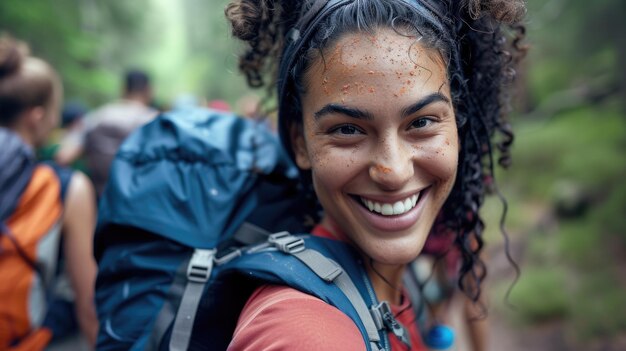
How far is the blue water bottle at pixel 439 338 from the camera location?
87.7 inches

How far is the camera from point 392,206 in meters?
1.55

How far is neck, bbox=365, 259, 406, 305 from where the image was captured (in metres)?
1.72

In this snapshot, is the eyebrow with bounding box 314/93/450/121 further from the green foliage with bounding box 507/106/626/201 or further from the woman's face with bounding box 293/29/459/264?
the green foliage with bounding box 507/106/626/201

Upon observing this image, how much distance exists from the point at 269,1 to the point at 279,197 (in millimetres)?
783

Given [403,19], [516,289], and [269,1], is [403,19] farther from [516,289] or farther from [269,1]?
[516,289]

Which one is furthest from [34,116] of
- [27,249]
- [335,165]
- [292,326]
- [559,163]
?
[559,163]

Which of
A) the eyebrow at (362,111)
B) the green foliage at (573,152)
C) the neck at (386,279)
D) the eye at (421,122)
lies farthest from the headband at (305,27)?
the green foliage at (573,152)

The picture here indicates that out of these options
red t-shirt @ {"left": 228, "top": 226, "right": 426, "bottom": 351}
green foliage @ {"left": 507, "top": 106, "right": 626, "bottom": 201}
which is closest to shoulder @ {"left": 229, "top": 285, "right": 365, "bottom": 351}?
red t-shirt @ {"left": 228, "top": 226, "right": 426, "bottom": 351}

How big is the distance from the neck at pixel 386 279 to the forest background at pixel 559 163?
113 centimetres

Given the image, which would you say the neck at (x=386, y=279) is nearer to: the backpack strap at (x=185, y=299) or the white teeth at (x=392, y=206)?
the white teeth at (x=392, y=206)

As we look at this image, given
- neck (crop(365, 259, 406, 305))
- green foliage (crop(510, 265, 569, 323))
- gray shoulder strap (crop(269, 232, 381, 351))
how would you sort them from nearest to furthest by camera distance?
gray shoulder strap (crop(269, 232, 381, 351))
neck (crop(365, 259, 406, 305))
green foliage (crop(510, 265, 569, 323))

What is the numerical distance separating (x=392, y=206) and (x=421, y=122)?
11.5 inches

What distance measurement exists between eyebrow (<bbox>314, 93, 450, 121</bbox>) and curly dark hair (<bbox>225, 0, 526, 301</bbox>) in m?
0.16

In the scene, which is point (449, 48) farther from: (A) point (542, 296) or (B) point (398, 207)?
(A) point (542, 296)
